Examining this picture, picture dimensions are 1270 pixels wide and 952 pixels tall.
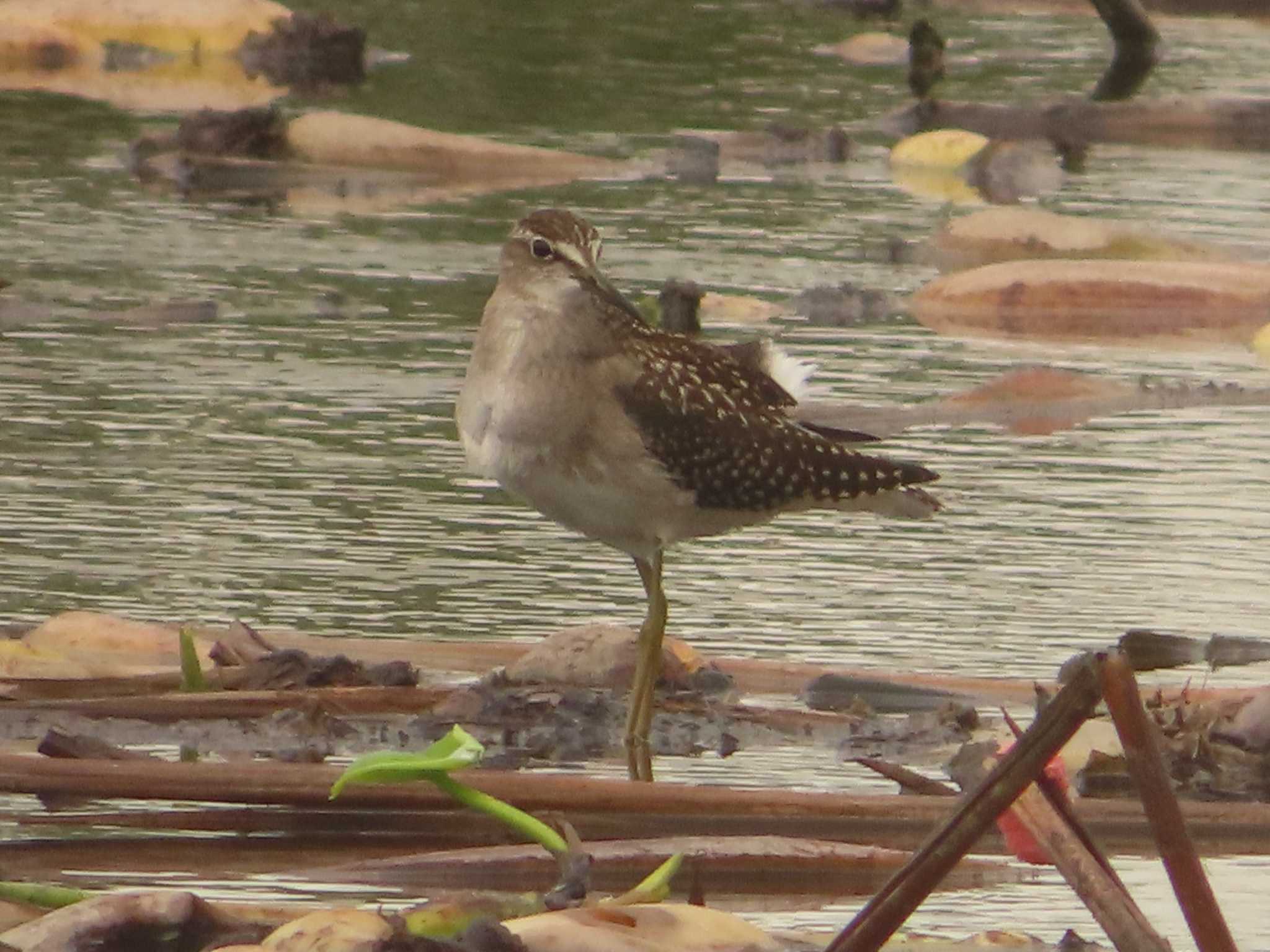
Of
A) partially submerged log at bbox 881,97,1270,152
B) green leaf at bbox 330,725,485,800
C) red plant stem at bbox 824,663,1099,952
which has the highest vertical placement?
red plant stem at bbox 824,663,1099,952

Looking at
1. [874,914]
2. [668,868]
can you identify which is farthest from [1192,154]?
[874,914]

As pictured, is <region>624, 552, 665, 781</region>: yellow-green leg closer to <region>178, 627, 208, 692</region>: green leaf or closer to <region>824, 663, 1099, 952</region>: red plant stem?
<region>178, 627, 208, 692</region>: green leaf

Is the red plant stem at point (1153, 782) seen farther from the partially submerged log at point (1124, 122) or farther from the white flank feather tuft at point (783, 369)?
the partially submerged log at point (1124, 122)

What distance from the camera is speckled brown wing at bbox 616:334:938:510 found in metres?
5.73

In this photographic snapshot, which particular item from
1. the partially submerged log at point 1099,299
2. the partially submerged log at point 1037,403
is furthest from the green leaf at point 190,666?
the partially submerged log at point 1099,299

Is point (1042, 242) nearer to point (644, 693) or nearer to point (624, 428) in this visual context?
point (624, 428)

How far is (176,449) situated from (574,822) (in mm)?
2825

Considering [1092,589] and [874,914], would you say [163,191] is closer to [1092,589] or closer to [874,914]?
[1092,589]

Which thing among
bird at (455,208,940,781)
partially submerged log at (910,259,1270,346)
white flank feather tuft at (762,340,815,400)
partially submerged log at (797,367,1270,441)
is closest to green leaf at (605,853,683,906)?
bird at (455,208,940,781)

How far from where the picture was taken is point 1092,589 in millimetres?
6035

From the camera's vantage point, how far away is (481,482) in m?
6.89

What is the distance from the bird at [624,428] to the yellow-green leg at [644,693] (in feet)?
0.07

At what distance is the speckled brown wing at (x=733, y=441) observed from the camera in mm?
5727

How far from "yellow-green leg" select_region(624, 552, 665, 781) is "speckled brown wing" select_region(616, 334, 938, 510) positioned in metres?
0.38
